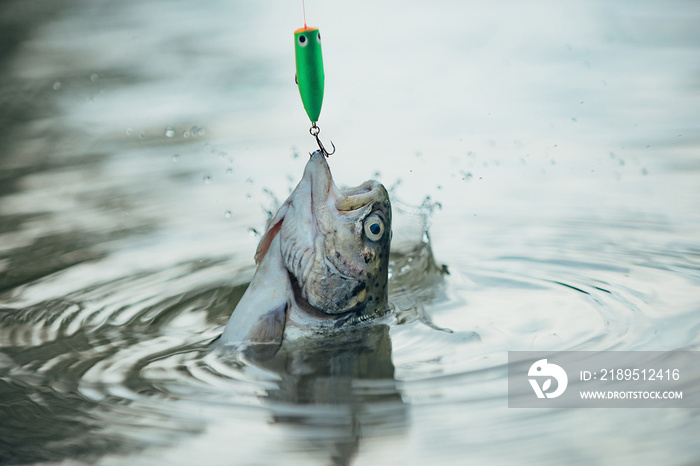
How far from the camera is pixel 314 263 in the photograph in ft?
13.0

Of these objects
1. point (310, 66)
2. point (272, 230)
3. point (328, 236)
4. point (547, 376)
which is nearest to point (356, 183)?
point (272, 230)

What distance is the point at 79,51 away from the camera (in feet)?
33.2

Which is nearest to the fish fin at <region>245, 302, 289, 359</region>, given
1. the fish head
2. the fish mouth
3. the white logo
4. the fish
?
the fish

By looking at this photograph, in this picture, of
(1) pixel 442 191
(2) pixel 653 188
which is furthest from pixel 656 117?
(1) pixel 442 191

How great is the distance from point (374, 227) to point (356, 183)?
2.61 meters

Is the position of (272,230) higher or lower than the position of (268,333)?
higher

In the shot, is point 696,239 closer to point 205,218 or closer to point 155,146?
point 205,218

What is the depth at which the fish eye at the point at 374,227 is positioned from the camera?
4.01 meters

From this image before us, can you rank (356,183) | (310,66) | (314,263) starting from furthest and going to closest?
(356,183)
(314,263)
(310,66)

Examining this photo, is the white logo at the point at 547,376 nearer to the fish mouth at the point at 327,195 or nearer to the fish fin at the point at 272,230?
the fish mouth at the point at 327,195

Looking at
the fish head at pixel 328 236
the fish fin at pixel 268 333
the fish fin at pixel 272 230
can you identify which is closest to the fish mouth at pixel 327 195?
the fish head at pixel 328 236

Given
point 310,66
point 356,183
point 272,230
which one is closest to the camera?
point 310,66

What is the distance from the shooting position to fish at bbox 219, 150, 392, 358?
398 centimetres

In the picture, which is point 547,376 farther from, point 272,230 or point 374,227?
point 272,230
